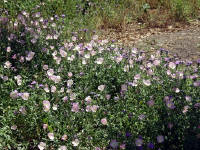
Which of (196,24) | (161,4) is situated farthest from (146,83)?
(161,4)

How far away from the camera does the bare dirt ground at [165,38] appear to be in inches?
224

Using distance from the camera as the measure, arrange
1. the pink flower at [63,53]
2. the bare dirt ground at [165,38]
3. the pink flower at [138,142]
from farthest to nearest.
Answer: the bare dirt ground at [165,38]
the pink flower at [63,53]
the pink flower at [138,142]

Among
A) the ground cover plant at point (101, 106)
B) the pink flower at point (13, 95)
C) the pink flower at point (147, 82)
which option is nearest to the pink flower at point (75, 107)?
the ground cover plant at point (101, 106)

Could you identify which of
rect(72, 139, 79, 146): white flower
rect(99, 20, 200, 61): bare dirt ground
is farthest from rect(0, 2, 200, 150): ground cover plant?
rect(99, 20, 200, 61): bare dirt ground

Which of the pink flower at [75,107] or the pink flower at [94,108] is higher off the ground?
the pink flower at [75,107]

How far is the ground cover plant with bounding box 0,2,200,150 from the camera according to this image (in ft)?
9.71

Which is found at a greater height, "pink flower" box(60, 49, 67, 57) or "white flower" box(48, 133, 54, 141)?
"pink flower" box(60, 49, 67, 57)

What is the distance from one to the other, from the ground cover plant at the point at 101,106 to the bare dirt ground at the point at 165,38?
152 cm

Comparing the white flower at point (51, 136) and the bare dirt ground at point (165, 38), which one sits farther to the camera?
the bare dirt ground at point (165, 38)

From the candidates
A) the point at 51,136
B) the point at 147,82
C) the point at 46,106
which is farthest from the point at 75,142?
the point at 147,82

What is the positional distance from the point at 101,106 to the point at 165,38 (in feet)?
11.5

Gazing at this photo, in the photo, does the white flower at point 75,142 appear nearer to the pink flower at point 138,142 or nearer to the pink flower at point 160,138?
the pink flower at point 138,142

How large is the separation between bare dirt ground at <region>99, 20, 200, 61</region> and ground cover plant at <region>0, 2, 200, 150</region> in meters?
1.52

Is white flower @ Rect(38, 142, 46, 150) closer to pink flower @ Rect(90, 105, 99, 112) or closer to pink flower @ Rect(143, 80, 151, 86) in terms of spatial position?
pink flower @ Rect(90, 105, 99, 112)
